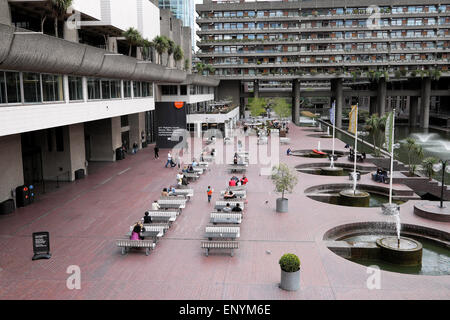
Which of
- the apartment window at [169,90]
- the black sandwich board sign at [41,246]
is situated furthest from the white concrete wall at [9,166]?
the apartment window at [169,90]

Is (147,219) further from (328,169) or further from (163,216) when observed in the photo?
(328,169)

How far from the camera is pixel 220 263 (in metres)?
15.2

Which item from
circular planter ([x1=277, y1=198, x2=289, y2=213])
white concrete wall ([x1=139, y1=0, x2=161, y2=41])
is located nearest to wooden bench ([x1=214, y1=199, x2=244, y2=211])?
circular planter ([x1=277, y1=198, x2=289, y2=213])

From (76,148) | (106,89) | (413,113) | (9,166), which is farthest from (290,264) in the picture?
(413,113)

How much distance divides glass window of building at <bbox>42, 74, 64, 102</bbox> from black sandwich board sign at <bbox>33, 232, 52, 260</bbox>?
29.4ft

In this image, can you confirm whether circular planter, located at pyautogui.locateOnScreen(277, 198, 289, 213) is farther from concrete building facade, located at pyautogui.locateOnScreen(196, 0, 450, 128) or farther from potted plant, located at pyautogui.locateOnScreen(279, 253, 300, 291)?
concrete building facade, located at pyautogui.locateOnScreen(196, 0, 450, 128)

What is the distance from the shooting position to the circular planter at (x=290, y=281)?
12.9m

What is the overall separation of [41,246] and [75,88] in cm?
1249

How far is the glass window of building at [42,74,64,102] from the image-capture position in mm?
21672

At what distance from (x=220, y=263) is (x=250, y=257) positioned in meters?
1.24
